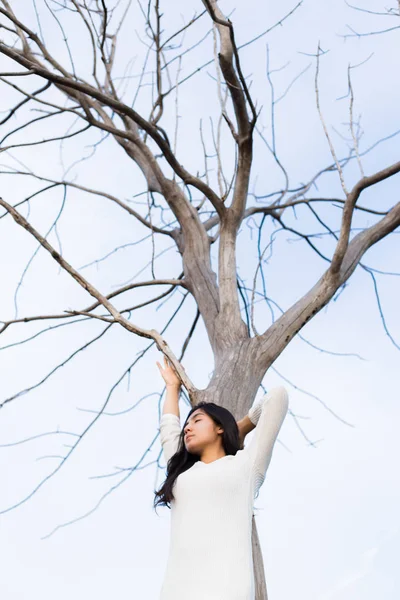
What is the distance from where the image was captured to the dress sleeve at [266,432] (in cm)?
224

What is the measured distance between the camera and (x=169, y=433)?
8.25ft

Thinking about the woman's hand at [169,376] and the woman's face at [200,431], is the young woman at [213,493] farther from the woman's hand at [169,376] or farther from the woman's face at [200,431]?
the woman's hand at [169,376]

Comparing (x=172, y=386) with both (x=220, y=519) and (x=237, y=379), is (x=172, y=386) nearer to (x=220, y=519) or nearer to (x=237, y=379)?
(x=237, y=379)

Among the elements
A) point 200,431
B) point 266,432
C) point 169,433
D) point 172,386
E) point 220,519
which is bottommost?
point 220,519

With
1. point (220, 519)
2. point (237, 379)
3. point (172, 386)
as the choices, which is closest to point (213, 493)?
point (220, 519)

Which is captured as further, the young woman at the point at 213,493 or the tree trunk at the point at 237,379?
the tree trunk at the point at 237,379

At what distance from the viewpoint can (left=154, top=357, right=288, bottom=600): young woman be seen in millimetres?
1959

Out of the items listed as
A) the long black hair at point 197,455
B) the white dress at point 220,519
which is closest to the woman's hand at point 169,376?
the long black hair at point 197,455

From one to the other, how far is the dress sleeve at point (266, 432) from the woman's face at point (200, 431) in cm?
15

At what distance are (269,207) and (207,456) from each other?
2291 mm

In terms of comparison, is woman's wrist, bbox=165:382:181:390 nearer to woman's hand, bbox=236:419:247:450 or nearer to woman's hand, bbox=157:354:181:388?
woman's hand, bbox=157:354:181:388

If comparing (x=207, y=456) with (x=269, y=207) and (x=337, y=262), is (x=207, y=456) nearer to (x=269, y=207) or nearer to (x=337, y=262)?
(x=337, y=262)

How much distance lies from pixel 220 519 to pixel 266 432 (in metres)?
0.33

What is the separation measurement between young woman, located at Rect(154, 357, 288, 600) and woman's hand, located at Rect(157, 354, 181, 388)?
0.53ft
